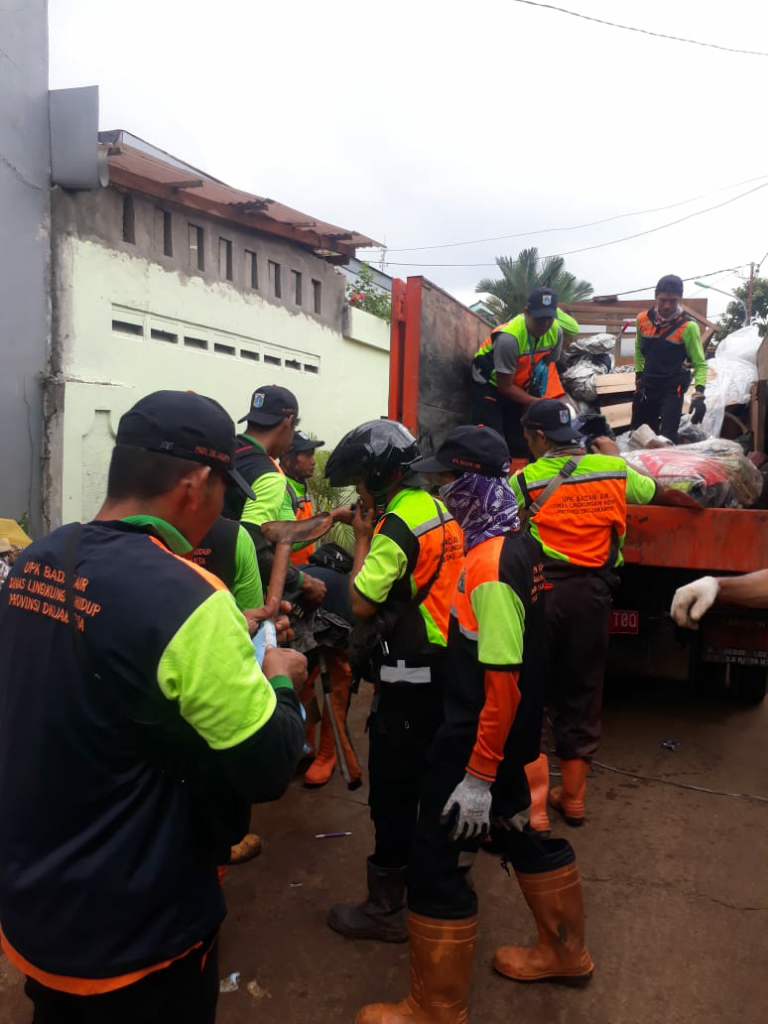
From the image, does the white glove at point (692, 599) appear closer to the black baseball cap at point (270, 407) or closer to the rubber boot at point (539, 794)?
the rubber boot at point (539, 794)

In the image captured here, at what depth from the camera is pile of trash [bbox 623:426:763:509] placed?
404 cm

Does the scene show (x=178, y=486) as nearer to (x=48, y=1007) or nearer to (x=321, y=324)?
(x=48, y=1007)

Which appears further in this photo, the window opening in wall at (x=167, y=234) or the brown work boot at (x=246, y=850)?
the window opening in wall at (x=167, y=234)

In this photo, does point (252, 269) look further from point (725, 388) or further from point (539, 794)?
point (539, 794)

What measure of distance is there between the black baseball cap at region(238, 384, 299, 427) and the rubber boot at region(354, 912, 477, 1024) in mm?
2015

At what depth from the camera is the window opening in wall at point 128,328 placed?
7258 mm

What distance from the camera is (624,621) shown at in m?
4.50

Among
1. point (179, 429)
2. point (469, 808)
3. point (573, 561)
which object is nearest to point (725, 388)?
point (573, 561)

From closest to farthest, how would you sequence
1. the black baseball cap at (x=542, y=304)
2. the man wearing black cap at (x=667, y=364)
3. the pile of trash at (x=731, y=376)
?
the black baseball cap at (x=542, y=304), the man wearing black cap at (x=667, y=364), the pile of trash at (x=731, y=376)

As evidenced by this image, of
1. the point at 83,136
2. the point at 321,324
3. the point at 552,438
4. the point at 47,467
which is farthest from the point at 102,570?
the point at 321,324

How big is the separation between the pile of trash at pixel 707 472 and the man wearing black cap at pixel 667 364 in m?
1.29

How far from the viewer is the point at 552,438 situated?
3.64m

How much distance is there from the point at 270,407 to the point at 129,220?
16.4 feet

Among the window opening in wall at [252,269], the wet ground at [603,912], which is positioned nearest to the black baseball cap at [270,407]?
the wet ground at [603,912]
